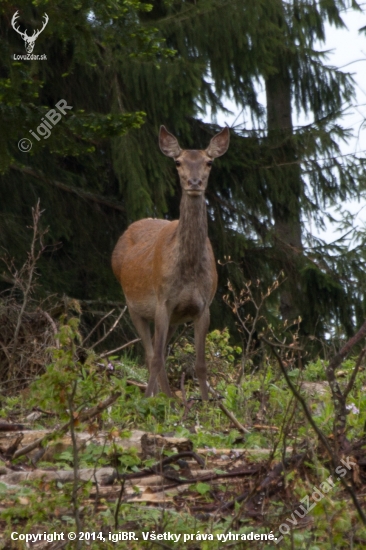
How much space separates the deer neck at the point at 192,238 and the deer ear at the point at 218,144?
722 millimetres

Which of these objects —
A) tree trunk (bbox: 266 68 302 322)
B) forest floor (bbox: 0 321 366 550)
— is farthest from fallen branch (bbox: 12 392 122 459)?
tree trunk (bbox: 266 68 302 322)

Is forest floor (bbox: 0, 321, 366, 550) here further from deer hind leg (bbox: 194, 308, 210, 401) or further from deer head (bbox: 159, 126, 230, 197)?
deer head (bbox: 159, 126, 230, 197)

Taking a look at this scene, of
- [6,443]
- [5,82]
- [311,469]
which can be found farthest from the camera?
[5,82]

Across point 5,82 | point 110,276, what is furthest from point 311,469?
point 110,276

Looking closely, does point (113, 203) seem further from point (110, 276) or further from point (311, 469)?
point (311, 469)

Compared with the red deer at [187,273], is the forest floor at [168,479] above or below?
below

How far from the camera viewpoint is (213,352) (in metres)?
9.66

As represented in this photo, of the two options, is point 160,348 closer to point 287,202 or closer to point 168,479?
point 168,479

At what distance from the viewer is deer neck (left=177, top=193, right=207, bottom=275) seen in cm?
856

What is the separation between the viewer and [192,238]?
8586 mm

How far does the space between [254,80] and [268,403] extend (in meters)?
10.4

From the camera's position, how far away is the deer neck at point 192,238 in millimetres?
8562

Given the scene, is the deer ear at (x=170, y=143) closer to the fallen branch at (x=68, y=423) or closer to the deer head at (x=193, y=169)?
the deer head at (x=193, y=169)

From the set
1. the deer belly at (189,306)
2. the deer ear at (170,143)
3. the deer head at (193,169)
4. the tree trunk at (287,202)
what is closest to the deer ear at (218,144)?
the deer head at (193,169)
